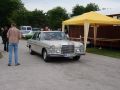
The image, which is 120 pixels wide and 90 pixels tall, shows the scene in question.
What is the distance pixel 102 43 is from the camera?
2473cm

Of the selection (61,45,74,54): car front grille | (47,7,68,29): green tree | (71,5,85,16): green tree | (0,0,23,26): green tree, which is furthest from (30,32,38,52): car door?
(71,5,85,16): green tree

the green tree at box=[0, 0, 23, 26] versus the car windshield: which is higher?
the green tree at box=[0, 0, 23, 26]

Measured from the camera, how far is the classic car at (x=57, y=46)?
45.3ft

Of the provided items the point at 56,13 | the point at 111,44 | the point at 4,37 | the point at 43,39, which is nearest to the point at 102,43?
the point at 111,44

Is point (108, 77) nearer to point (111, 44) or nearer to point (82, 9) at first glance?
point (111, 44)

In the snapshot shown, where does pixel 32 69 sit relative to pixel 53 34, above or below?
below

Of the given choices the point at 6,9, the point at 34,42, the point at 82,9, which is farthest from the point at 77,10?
the point at 34,42

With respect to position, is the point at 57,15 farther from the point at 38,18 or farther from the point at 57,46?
the point at 57,46

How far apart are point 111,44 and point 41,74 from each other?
1383 centimetres

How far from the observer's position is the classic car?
544 inches

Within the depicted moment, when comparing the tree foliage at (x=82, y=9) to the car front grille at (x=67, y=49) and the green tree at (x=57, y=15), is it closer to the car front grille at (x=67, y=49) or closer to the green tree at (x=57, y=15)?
the green tree at (x=57, y=15)

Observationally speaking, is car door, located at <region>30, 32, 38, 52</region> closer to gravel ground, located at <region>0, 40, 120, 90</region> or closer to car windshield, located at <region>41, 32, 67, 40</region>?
car windshield, located at <region>41, 32, 67, 40</region>

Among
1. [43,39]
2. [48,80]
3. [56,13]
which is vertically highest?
[56,13]

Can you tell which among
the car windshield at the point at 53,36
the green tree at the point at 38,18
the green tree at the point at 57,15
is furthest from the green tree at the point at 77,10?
the car windshield at the point at 53,36
